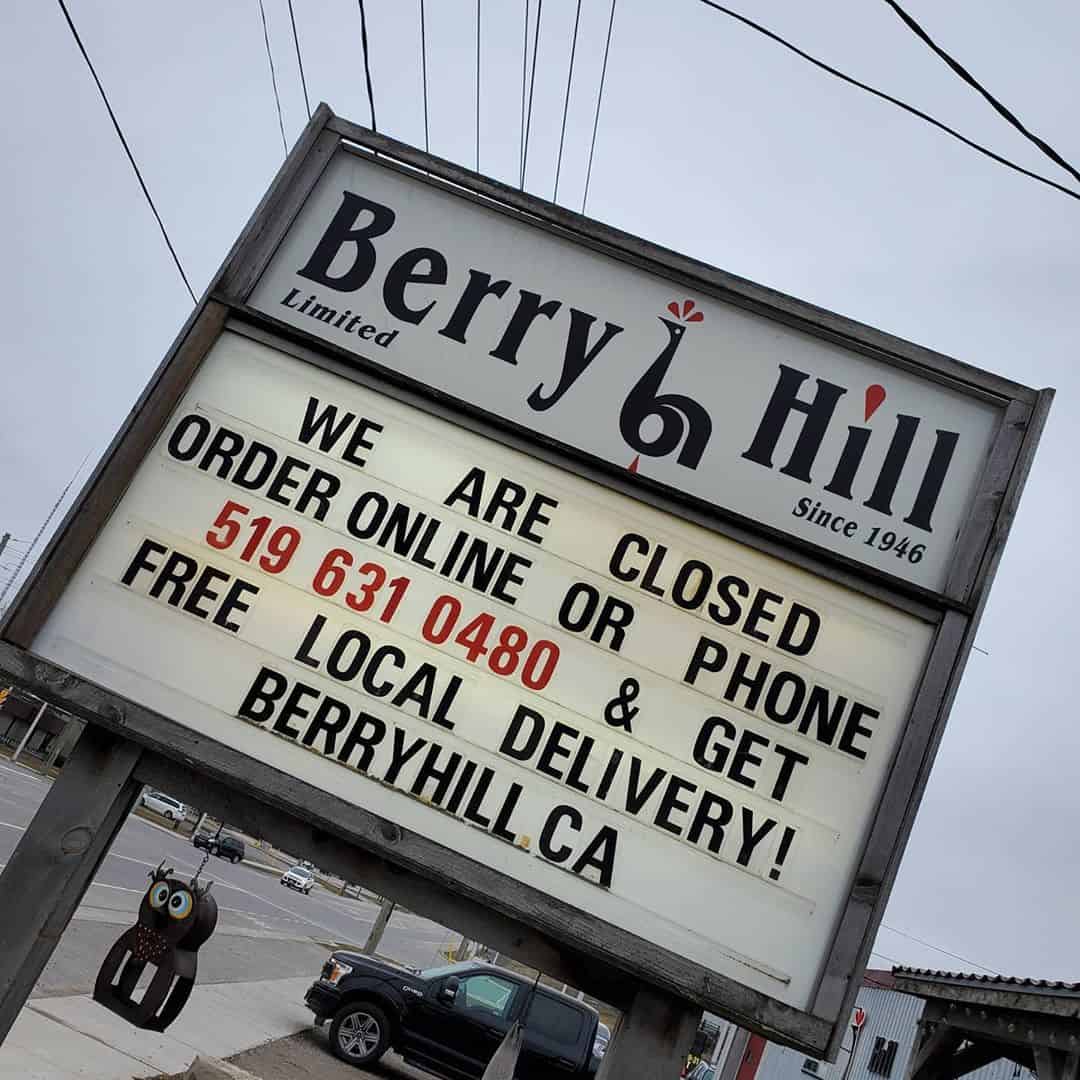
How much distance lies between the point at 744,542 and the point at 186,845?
3245cm

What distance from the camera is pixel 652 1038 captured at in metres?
2.79

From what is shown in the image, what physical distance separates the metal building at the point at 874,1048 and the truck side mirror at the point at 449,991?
10.5 metres

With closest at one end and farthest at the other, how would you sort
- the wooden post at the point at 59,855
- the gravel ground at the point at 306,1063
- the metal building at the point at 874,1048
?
the wooden post at the point at 59,855, the gravel ground at the point at 306,1063, the metal building at the point at 874,1048

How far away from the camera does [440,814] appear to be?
111 inches

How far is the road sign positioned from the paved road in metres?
3.12

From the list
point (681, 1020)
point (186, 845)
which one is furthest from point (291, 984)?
point (186, 845)

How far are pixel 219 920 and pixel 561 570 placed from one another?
19040mm

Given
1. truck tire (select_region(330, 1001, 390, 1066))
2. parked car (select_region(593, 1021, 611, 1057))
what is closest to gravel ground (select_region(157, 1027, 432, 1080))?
truck tire (select_region(330, 1001, 390, 1066))

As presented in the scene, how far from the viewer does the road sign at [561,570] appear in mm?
→ 2785

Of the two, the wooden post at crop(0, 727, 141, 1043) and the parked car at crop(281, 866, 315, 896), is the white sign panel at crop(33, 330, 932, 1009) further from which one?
the parked car at crop(281, 866, 315, 896)

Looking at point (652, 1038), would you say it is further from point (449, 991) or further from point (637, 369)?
point (449, 991)

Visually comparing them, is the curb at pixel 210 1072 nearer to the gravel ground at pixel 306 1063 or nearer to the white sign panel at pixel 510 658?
the gravel ground at pixel 306 1063

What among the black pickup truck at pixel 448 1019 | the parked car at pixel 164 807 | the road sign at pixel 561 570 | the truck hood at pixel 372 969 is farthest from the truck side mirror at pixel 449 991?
the parked car at pixel 164 807

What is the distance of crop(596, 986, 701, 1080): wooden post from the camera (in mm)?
2758
